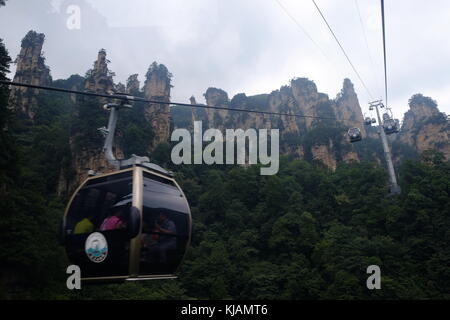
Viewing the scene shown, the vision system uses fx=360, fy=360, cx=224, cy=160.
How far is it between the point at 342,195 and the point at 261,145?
1935cm

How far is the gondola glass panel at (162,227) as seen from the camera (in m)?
4.70

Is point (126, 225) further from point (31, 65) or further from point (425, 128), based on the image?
point (425, 128)

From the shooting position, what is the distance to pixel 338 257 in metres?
22.4

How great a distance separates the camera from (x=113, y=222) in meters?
4.72

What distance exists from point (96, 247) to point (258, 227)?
28.4 meters

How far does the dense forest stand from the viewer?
19.2 metres

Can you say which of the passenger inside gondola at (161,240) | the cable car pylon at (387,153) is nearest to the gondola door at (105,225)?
the passenger inside gondola at (161,240)

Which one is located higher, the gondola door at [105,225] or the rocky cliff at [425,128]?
the rocky cliff at [425,128]

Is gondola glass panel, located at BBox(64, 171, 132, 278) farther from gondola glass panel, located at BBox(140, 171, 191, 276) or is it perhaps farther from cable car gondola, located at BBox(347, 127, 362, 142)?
cable car gondola, located at BBox(347, 127, 362, 142)

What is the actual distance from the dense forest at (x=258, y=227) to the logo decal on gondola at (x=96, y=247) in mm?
15177

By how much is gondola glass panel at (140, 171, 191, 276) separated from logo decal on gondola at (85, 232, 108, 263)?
0.50 meters

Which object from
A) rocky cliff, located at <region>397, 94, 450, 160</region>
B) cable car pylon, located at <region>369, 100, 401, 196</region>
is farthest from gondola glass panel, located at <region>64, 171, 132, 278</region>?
rocky cliff, located at <region>397, 94, 450, 160</region>

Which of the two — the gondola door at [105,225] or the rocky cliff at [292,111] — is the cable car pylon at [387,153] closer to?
the rocky cliff at [292,111]
